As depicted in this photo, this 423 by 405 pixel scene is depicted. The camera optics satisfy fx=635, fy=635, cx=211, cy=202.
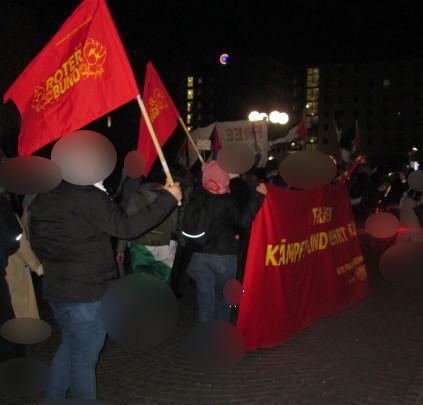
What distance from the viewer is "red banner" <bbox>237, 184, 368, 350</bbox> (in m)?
5.85

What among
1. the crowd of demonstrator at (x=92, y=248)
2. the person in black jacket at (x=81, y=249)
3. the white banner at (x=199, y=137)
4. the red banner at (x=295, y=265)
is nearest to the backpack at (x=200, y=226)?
the crowd of demonstrator at (x=92, y=248)

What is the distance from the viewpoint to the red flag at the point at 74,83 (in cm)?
422

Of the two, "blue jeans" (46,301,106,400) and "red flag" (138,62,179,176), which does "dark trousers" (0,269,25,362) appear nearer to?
"blue jeans" (46,301,106,400)

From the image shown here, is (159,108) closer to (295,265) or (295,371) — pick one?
(295,265)

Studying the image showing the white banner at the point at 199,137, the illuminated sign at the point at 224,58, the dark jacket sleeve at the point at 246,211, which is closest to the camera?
the dark jacket sleeve at the point at 246,211

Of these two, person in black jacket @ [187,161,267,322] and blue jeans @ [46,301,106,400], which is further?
person in black jacket @ [187,161,267,322]

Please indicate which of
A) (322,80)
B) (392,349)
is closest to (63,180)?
(392,349)

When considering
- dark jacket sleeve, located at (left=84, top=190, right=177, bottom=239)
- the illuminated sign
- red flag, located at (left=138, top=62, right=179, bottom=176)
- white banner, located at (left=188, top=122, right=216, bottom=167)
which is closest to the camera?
dark jacket sleeve, located at (left=84, top=190, right=177, bottom=239)

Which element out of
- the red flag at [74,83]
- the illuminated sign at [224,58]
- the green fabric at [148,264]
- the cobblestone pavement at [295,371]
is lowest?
the cobblestone pavement at [295,371]

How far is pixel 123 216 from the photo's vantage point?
12.0 ft

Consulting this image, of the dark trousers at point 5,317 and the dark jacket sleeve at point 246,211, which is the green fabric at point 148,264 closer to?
the dark jacket sleeve at point 246,211

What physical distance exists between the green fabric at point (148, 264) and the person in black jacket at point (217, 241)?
1.60 meters

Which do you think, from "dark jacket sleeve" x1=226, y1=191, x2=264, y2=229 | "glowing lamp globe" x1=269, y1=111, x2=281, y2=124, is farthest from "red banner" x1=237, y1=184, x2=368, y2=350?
"glowing lamp globe" x1=269, y1=111, x2=281, y2=124

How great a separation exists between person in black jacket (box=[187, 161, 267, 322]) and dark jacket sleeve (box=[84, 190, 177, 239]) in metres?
2.09
